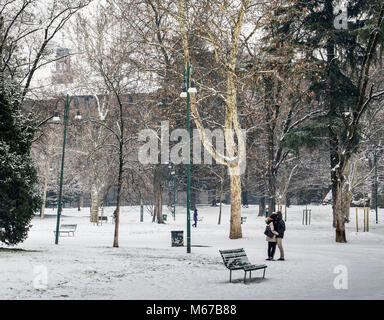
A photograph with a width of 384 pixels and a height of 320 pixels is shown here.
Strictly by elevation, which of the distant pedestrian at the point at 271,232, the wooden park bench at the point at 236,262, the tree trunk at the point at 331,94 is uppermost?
the tree trunk at the point at 331,94

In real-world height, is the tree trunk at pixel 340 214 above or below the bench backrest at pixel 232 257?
above

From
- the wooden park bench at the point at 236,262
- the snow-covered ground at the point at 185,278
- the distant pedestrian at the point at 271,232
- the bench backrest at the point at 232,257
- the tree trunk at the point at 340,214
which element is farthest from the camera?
the tree trunk at the point at 340,214

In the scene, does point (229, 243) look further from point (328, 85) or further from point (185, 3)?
Result: point (185, 3)

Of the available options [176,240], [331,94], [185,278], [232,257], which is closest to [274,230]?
[232,257]

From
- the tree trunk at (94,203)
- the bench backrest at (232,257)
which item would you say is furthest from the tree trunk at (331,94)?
the tree trunk at (94,203)

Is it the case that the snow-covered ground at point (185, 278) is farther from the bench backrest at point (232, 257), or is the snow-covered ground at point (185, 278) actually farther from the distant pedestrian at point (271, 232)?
the distant pedestrian at point (271, 232)

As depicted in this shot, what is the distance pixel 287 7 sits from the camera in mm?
24969

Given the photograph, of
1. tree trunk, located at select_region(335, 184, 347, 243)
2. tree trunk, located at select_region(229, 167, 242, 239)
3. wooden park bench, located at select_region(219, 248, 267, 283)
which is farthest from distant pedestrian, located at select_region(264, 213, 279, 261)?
tree trunk, located at select_region(229, 167, 242, 239)

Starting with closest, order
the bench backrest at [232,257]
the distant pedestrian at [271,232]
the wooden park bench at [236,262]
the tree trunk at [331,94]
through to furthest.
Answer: the wooden park bench at [236,262], the bench backrest at [232,257], the distant pedestrian at [271,232], the tree trunk at [331,94]

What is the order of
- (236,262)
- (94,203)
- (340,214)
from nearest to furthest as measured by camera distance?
(236,262) → (340,214) → (94,203)

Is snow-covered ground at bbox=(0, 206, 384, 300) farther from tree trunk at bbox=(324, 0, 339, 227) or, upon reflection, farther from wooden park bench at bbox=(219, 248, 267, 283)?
tree trunk at bbox=(324, 0, 339, 227)

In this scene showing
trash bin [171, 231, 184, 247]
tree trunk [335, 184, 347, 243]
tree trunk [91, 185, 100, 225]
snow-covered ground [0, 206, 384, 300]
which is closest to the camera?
snow-covered ground [0, 206, 384, 300]

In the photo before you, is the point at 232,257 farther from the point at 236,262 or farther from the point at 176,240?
the point at 176,240

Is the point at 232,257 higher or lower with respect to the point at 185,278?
higher
